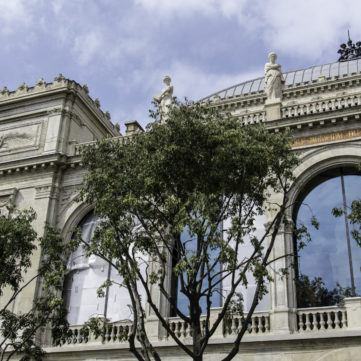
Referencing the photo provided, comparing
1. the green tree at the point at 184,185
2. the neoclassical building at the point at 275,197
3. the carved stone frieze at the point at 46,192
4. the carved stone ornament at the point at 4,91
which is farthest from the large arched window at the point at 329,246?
the carved stone ornament at the point at 4,91

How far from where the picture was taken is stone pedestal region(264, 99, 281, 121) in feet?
72.9

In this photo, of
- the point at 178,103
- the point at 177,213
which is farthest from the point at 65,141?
the point at 177,213

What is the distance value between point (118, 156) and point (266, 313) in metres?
7.23

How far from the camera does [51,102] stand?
26.6m

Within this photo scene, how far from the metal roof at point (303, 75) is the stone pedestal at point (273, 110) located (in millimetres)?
14281

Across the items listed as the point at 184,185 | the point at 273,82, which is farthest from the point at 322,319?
the point at 273,82

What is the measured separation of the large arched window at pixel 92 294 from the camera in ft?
70.7

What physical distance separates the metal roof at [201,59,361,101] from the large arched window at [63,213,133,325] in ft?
57.6

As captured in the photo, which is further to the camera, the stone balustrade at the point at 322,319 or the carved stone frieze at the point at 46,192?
the carved stone frieze at the point at 46,192

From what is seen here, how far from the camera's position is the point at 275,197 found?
20.5 meters

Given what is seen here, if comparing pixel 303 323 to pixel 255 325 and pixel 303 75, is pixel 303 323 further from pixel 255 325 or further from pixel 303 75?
pixel 303 75

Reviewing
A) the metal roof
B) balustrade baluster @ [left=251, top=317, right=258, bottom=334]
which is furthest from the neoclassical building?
the metal roof

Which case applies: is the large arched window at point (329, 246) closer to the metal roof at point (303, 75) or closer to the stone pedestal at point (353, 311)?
the stone pedestal at point (353, 311)

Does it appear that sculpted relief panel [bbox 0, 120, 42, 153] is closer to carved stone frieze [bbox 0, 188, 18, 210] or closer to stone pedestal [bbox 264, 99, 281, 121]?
carved stone frieze [bbox 0, 188, 18, 210]
